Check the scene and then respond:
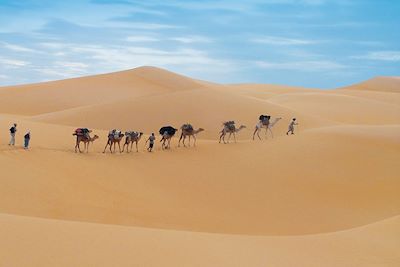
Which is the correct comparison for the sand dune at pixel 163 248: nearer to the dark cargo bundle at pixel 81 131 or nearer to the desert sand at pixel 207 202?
the desert sand at pixel 207 202

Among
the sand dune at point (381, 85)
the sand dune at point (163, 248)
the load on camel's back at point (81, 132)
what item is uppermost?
the sand dune at point (381, 85)

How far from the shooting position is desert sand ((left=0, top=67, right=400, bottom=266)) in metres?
7.80

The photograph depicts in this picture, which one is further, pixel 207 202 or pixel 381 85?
pixel 381 85

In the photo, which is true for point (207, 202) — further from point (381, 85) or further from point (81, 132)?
point (381, 85)

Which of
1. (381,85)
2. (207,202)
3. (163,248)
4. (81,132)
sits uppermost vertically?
(381,85)

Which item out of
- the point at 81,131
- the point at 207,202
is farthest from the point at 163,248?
the point at 81,131

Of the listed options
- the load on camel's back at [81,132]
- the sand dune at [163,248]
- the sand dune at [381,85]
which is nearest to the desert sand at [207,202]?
the sand dune at [163,248]

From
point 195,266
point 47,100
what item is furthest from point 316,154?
point 47,100

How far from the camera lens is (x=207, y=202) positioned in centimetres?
1606

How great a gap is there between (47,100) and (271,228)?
50.9m

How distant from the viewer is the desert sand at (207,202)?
780 centimetres

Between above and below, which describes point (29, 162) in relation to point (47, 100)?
below

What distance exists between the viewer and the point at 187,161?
1948cm

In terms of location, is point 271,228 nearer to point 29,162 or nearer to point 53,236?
point 29,162
